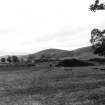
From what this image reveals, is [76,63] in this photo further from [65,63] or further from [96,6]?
[96,6]

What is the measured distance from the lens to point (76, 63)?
8856 centimetres

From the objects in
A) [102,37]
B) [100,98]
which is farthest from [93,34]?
[100,98]

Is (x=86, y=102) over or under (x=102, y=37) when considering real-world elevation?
under

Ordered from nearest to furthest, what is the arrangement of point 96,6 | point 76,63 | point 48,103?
point 48,103 → point 96,6 → point 76,63

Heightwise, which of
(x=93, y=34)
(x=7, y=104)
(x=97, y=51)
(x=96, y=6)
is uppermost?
(x=96, y=6)

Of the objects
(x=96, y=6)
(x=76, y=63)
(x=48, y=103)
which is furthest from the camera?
(x=76, y=63)

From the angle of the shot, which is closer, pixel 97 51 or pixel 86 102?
pixel 86 102

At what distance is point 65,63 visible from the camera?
298 feet

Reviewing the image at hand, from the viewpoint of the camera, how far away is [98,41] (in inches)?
924

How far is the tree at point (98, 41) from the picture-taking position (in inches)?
908

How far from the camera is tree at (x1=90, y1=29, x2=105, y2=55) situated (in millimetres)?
23055

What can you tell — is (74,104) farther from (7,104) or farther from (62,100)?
(7,104)

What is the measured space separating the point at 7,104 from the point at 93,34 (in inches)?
396

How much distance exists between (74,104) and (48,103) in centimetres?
241
